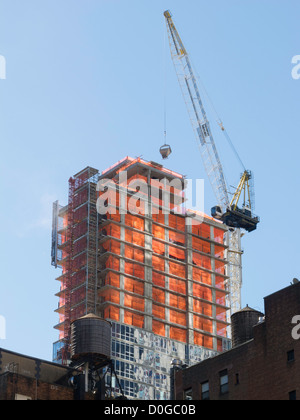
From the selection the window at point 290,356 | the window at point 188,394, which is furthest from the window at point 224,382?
the window at point 290,356

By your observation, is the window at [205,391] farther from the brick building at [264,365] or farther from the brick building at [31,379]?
the brick building at [31,379]

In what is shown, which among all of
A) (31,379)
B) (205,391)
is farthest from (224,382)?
(31,379)

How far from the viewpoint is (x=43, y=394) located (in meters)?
103

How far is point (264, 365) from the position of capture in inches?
3784

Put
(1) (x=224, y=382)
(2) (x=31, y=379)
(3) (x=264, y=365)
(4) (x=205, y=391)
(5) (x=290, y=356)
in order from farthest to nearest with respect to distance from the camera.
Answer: (4) (x=205, y=391) < (2) (x=31, y=379) < (1) (x=224, y=382) < (3) (x=264, y=365) < (5) (x=290, y=356)

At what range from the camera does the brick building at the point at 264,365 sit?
9338 centimetres

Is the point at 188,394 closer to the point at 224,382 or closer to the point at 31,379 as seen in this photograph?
the point at 224,382

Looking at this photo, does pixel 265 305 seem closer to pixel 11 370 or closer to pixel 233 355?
pixel 233 355

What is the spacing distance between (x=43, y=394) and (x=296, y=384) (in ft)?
84.9

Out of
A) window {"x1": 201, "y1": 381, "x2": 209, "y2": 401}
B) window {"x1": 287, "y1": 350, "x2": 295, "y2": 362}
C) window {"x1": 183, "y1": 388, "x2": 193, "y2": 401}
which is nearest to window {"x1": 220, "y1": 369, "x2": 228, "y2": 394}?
window {"x1": 201, "y1": 381, "x2": 209, "y2": 401}

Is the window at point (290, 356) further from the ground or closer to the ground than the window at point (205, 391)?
further from the ground
